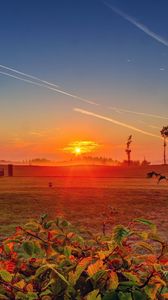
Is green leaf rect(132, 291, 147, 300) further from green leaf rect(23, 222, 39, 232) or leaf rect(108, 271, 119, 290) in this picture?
green leaf rect(23, 222, 39, 232)

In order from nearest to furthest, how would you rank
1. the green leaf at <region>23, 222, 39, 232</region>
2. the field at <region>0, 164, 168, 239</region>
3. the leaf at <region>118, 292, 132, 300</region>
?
the leaf at <region>118, 292, 132, 300</region>, the green leaf at <region>23, 222, 39, 232</region>, the field at <region>0, 164, 168, 239</region>

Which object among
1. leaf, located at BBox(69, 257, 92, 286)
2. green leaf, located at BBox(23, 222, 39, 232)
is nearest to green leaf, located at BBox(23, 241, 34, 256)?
green leaf, located at BBox(23, 222, 39, 232)

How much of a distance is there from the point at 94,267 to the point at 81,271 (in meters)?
0.07

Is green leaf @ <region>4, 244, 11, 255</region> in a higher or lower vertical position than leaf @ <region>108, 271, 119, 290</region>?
higher

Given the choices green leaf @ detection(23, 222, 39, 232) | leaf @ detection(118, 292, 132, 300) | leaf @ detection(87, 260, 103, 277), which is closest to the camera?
leaf @ detection(118, 292, 132, 300)

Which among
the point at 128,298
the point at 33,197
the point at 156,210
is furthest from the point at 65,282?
the point at 33,197

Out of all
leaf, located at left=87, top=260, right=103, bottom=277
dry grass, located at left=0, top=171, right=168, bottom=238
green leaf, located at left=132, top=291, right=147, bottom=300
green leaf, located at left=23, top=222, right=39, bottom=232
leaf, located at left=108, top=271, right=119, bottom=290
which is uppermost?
green leaf, located at left=23, top=222, right=39, bottom=232

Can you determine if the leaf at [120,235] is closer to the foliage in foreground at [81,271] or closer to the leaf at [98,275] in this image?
the foliage in foreground at [81,271]

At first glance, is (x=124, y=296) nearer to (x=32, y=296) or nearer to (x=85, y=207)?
(x=32, y=296)

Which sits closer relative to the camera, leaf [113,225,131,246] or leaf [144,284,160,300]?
leaf [144,284,160,300]

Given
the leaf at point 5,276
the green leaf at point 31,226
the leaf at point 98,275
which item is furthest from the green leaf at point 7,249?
the leaf at point 98,275

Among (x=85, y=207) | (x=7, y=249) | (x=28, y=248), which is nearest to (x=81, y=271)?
(x=28, y=248)

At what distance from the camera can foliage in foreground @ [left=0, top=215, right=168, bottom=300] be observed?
7.06 feet

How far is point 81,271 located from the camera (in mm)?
2172
